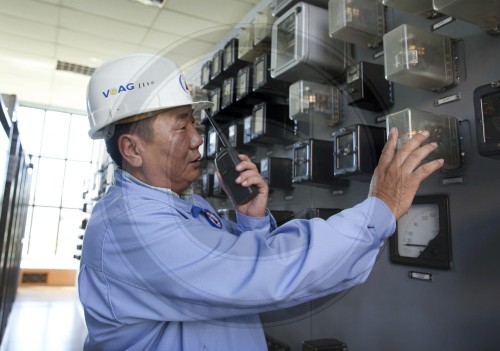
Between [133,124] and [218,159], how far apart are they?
0.76 feet

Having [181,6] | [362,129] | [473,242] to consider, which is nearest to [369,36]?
[362,129]

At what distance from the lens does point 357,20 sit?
1.71 m

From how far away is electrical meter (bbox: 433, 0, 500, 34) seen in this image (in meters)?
1.19

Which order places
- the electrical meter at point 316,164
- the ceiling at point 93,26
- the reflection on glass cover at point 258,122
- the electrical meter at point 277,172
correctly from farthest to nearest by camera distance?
1. the ceiling at point 93,26
2. the electrical meter at point 277,172
3. the reflection on glass cover at point 258,122
4. the electrical meter at point 316,164

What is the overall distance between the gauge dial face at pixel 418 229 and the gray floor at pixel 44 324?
11.5 feet

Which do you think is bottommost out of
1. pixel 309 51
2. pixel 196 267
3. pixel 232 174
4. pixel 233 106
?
pixel 196 267

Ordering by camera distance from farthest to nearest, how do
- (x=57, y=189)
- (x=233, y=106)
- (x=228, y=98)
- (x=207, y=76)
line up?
(x=57, y=189) < (x=207, y=76) < (x=233, y=106) < (x=228, y=98)

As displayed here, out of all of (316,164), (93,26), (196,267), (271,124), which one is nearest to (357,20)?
(316,164)

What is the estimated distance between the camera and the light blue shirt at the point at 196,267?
691 millimetres

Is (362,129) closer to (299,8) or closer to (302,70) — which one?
(302,70)

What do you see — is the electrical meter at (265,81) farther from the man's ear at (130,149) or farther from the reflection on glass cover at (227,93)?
the man's ear at (130,149)

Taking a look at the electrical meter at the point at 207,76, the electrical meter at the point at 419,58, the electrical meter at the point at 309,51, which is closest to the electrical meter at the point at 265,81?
the electrical meter at the point at 309,51

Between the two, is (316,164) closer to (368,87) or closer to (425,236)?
(368,87)

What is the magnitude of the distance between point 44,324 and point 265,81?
4373 mm
